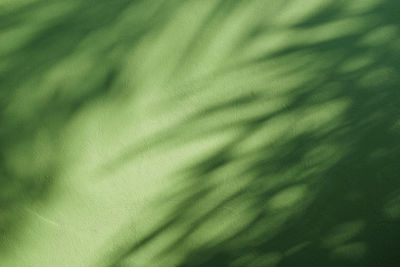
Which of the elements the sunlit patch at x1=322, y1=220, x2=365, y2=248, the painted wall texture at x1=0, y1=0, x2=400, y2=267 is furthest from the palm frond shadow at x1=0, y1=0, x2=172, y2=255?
the sunlit patch at x1=322, y1=220, x2=365, y2=248

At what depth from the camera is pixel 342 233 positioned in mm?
2004

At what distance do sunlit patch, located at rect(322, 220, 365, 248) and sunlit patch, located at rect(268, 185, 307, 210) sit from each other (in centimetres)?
20

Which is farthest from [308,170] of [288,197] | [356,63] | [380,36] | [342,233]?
[380,36]

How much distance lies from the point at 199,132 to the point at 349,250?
782 millimetres

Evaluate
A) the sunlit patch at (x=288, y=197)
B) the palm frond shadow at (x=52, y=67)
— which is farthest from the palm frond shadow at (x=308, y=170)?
the palm frond shadow at (x=52, y=67)

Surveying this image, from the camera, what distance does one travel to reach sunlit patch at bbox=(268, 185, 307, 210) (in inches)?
76.5

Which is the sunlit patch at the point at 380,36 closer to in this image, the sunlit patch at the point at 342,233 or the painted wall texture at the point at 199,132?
the painted wall texture at the point at 199,132

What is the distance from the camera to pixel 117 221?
1.86 meters

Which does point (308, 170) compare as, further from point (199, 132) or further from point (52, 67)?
point (52, 67)

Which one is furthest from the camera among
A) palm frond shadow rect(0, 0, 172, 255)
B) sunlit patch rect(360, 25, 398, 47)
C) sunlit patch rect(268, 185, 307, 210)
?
sunlit patch rect(268, 185, 307, 210)

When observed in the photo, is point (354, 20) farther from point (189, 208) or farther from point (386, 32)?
point (189, 208)

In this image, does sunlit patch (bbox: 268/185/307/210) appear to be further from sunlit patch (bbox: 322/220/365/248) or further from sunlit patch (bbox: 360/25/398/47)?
sunlit patch (bbox: 360/25/398/47)

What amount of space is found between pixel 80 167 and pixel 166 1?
63 cm

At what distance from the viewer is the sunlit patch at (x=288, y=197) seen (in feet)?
6.37
